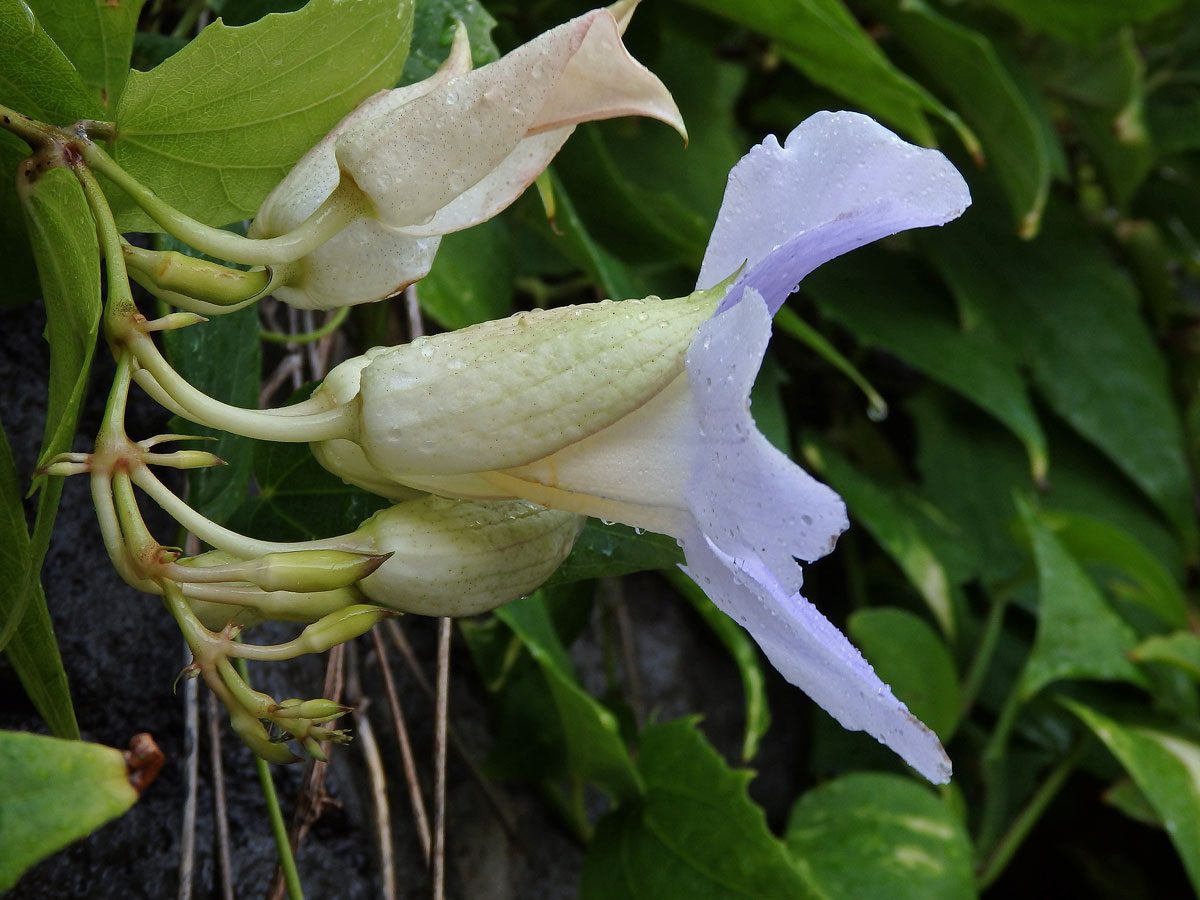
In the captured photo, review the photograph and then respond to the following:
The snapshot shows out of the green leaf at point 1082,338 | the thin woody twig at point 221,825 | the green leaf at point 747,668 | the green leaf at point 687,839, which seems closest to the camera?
the thin woody twig at point 221,825

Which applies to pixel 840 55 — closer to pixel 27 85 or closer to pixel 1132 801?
pixel 27 85

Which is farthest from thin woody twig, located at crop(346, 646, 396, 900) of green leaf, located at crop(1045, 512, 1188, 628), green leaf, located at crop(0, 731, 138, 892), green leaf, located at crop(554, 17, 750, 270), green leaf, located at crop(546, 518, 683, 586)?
green leaf, located at crop(1045, 512, 1188, 628)

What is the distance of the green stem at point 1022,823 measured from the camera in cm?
102

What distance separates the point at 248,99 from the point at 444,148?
0.31 ft

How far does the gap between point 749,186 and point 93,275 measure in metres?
0.20

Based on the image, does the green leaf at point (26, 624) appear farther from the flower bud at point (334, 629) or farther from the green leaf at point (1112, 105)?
the green leaf at point (1112, 105)

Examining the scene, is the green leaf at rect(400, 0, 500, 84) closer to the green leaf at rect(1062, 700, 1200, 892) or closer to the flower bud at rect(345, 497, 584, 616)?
the flower bud at rect(345, 497, 584, 616)

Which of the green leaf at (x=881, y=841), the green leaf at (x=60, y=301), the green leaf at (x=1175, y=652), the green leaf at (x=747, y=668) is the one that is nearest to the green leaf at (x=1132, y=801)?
the green leaf at (x=1175, y=652)

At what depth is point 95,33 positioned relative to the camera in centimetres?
38

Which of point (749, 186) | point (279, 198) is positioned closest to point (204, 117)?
point (279, 198)

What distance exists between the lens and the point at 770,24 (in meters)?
0.78

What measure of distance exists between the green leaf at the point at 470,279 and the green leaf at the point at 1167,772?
0.66 metres

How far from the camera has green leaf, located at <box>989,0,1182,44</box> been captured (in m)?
1.07

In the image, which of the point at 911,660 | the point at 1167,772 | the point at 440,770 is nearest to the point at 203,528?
the point at 440,770
